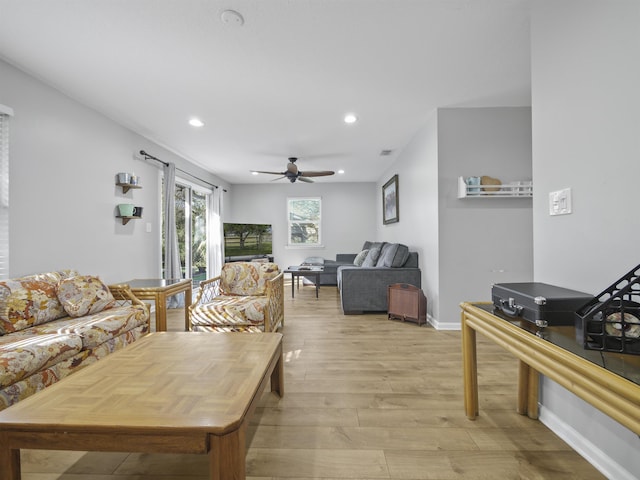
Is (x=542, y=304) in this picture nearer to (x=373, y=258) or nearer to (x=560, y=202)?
(x=560, y=202)

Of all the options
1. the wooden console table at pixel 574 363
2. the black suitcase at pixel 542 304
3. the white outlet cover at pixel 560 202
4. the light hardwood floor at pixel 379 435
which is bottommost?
the light hardwood floor at pixel 379 435

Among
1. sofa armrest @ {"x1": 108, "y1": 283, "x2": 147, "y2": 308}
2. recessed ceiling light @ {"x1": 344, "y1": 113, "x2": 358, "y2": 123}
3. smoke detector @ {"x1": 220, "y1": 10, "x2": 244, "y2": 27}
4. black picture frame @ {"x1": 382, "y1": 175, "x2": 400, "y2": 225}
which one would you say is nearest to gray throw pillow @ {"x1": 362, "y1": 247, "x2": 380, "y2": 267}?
black picture frame @ {"x1": 382, "y1": 175, "x2": 400, "y2": 225}

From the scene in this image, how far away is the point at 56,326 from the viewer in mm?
2039

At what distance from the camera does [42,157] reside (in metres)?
2.52

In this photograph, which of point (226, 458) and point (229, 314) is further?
point (229, 314)

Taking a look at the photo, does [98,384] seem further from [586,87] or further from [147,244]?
[147,244]

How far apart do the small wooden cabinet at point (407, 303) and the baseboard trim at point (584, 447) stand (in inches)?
71.1

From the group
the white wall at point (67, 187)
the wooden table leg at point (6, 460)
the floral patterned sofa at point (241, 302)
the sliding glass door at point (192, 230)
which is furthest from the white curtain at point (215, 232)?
the wooden table leg at point (6, 460)

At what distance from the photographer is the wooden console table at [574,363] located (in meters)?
0.68

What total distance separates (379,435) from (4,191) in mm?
3263

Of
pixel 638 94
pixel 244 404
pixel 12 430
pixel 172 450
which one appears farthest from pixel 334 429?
pixel 638 94

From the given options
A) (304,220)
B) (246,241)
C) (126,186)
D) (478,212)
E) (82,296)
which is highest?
(126,186)

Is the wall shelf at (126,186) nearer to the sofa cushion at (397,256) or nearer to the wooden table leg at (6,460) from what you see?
the wooden table leg at (6,460)

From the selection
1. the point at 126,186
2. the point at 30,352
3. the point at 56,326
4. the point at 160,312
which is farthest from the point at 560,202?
the point at 126,186
